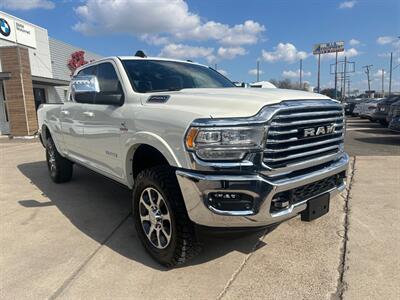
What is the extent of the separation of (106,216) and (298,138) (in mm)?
2841

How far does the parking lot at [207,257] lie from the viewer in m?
2.85

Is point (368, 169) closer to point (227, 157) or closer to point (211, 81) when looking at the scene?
point (211, 81)

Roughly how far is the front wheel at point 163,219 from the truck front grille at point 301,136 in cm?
84

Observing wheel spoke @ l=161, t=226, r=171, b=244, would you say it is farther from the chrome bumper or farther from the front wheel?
the chrome bumper

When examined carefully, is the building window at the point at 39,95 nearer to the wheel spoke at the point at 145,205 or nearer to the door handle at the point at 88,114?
the door handle at the point at 88,114

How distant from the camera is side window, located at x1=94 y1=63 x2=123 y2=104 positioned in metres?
3.73

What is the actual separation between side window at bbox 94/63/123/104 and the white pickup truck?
2 cm

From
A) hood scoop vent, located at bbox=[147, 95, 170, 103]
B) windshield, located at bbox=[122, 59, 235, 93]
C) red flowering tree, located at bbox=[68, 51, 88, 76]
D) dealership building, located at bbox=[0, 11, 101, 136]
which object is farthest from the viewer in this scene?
red flowering tree, located at bbox=[68, 51, 88, 76]

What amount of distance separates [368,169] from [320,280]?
15.2ft

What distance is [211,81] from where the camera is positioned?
4512 mm

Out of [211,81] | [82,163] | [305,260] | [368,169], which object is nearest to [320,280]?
[305,260]

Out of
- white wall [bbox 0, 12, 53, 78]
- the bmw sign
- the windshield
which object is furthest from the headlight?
white wall [bbox 0, 12, 53, 78]

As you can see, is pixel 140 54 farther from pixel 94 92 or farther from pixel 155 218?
pixel 155 218

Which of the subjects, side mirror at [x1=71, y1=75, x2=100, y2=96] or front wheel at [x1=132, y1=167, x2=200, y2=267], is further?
side mirror at [x1=71, y1=75, x2=100, y2=96]
